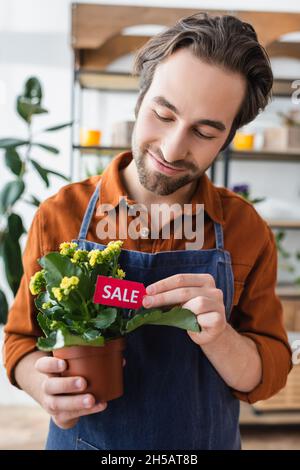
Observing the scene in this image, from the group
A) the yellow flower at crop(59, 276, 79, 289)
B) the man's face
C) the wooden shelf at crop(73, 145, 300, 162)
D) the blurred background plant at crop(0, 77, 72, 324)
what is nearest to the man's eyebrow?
the man's face

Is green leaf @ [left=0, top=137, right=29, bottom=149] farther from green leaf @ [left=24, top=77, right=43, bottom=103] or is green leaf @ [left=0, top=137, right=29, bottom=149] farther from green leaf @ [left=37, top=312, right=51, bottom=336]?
green leaf @ [left=37, top=312, right=51, bottom=336]

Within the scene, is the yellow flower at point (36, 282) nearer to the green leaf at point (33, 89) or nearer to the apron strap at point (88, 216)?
the apron strap at point (88, 216)

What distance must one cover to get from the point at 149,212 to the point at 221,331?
35cm

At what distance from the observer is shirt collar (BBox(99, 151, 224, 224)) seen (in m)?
1.12

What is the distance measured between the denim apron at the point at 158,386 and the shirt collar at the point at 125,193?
5 centimetres

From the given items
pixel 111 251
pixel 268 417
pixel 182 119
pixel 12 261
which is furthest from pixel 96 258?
pixel 268 417

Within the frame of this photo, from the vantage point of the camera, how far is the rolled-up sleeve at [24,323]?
3.42 ft

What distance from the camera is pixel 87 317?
0.83 metres

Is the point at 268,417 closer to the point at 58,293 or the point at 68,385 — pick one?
the point at 68,385

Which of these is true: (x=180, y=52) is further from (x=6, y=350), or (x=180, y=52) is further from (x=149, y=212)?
(x=6, y=350)

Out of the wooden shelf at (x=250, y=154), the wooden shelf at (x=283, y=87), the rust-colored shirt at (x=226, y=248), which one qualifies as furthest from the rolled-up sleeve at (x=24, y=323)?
the wooden shelf at (x=283, y=87)

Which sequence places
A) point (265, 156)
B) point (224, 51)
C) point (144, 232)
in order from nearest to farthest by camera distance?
1. point (224, 51)
2. point (144, 232)
3. point (265, 156)

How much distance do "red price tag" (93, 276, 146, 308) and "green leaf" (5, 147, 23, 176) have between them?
154 cm

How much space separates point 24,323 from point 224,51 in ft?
2.28
